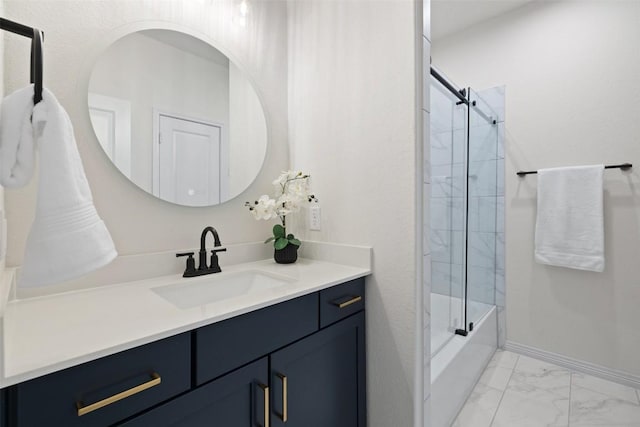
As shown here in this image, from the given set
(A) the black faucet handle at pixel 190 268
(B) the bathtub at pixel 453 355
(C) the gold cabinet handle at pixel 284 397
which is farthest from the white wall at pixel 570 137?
(A) the black faucet handle at pixel 190 268

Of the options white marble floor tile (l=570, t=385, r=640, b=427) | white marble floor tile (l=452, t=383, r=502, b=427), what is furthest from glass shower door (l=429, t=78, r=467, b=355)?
white marble floor tile (l=570, t=385, r=640, b=427)

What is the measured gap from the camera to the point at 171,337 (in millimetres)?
708

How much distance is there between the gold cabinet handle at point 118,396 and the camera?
0.58 m

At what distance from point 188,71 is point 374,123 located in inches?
33.2

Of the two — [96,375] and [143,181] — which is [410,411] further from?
[143,181]

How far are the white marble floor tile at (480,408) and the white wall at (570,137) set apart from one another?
68 cm

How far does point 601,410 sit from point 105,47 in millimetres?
2880

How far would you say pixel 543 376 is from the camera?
1957 millimetres

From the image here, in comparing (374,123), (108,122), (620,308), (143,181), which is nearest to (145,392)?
(143,181)

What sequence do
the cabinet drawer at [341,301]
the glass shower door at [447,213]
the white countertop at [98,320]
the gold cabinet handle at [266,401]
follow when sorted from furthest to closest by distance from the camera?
the glass shower door at [447,213] → the cabinet drawer at [341,301] → the gold cabinet handle at [266,401] → the white countertop at [98,320]

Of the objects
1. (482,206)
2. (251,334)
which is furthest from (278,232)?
(482,206)

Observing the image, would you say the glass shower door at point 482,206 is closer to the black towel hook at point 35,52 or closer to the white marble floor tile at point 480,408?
the white marble floor tile at point 480,408

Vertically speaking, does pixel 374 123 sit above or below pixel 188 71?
below

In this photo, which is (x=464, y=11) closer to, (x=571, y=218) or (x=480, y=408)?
(x=571, y=218)
